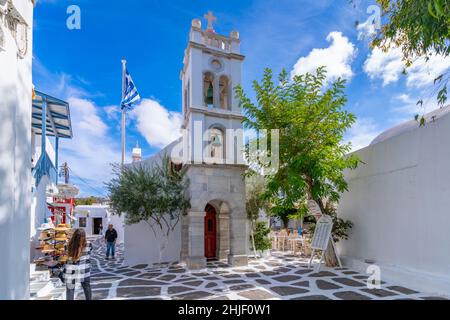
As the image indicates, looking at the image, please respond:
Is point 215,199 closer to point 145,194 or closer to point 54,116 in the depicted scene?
point 145,194

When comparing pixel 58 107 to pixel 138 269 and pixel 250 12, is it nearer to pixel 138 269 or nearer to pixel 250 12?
pixel 138 269

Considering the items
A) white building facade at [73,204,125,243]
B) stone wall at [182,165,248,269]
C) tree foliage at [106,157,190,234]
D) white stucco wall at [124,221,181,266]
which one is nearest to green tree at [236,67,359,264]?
stone wall at [182,165,248,269]

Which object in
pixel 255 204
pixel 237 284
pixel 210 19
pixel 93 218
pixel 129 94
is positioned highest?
pixel 210 19

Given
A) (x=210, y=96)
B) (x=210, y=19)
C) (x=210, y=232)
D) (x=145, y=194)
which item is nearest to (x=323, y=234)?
(x=210, y=232)

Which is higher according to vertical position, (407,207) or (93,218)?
(407,207)

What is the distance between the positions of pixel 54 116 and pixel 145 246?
739 cm

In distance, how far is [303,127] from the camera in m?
9.72

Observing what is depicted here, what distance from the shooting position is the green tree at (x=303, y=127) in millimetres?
9656

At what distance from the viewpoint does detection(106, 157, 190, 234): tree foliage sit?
418 inches

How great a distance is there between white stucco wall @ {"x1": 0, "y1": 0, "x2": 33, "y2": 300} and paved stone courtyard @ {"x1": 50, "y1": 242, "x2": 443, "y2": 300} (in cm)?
350

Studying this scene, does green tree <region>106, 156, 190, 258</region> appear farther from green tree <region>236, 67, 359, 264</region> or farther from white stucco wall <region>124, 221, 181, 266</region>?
green tree <region>236, 67, 359, 264</region>

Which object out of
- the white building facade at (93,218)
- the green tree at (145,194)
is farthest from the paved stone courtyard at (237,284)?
the white building facade at (93,218)

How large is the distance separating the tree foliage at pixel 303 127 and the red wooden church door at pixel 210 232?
4.12 m

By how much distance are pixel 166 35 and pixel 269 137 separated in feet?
15.8
